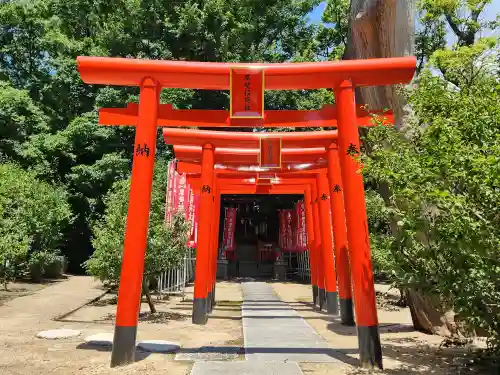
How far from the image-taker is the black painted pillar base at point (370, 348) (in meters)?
5.70

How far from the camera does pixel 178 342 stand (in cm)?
750

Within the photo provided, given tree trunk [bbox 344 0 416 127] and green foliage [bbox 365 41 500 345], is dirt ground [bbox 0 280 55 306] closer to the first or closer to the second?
tree trunk [bbox 344 0 416 127]

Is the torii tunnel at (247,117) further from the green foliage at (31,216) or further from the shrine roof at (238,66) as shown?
the green foliage at (31,216)

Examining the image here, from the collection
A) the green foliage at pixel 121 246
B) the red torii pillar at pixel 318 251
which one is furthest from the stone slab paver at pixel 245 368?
the red torii pillar at pixel 318 251

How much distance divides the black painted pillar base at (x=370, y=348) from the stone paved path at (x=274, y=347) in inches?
21.9

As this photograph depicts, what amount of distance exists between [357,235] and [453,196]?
2166 millimetres

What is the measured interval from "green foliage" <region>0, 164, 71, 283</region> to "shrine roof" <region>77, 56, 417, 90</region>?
911 cm

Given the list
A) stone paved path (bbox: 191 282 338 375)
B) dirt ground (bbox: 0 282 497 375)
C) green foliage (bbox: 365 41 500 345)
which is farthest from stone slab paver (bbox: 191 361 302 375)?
green foliage (bbox: 365 41 500 345)

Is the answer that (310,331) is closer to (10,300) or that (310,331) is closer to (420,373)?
(420,373)

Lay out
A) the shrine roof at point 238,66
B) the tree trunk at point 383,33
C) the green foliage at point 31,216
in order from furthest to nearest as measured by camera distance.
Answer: the green foliage at point 31,216
the tree trunk at point 383,33
the shrine roof at point 238,66

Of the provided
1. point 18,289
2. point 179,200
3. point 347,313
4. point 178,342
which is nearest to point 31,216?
point 18,289

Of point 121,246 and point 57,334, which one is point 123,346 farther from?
point 121,246

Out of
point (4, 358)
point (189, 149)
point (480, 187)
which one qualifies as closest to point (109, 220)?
point (189, 149)

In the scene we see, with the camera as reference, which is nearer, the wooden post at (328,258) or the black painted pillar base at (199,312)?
the black painted pillar base at (199,312)
